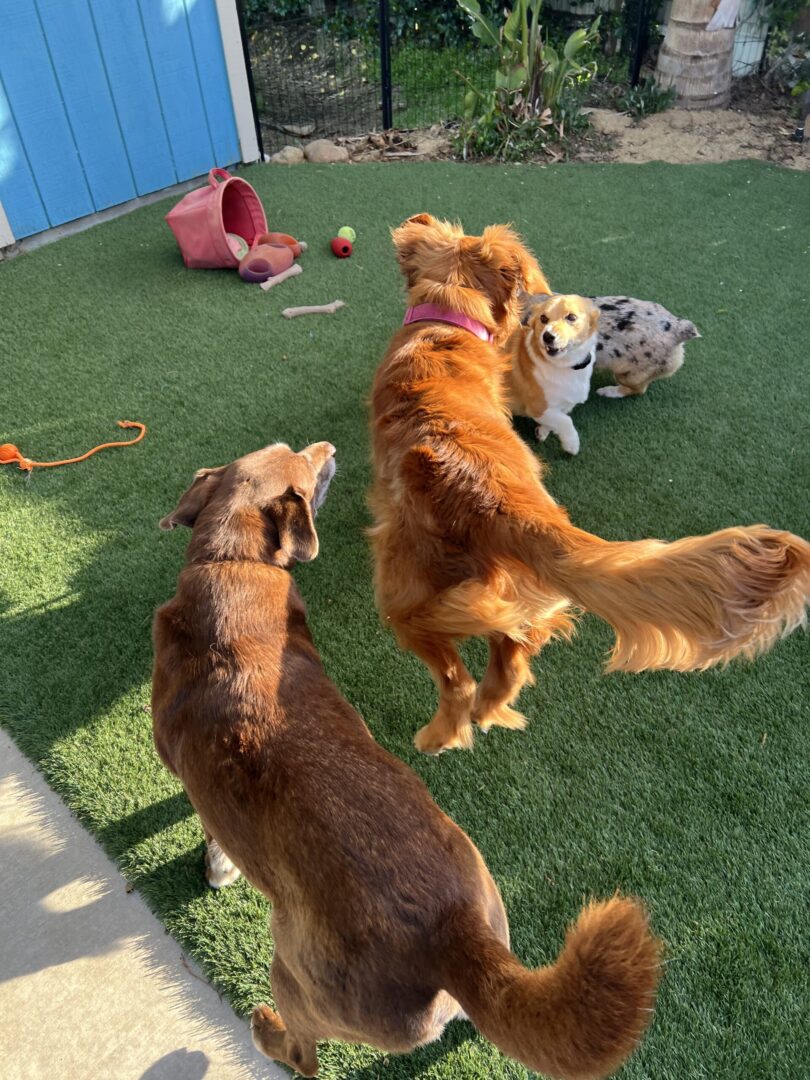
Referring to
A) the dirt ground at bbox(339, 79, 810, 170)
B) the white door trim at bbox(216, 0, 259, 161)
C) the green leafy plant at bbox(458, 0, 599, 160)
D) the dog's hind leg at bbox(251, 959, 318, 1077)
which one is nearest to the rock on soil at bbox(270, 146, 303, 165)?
the white door trim at bbox(216, 0, 259, 161)

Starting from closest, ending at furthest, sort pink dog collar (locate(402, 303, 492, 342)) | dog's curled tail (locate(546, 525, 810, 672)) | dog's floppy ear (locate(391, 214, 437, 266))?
dog's curled tail (locate(546, 525, 810, 672))
pink dog collar (locate(402, 303, 492, 342))
dog's floppy ear (locate(391, 214, 437, 266))

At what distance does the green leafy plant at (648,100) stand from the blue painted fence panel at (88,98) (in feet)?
17.8

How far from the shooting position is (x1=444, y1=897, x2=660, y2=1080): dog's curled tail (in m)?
1.10

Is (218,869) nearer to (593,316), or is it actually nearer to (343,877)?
(343,877)

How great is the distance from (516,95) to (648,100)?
1.73m

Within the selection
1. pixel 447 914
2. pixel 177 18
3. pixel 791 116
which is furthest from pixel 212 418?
pixel 791 116

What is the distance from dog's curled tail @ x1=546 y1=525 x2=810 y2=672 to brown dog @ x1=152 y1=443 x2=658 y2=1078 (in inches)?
24.6

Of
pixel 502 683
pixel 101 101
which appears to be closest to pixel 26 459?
pixel 502 683

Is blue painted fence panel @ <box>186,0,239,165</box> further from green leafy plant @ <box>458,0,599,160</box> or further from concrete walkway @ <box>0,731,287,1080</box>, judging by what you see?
concrete walkway @ <box>0,731,287,1080</box>

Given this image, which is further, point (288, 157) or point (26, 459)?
point (288, 157)

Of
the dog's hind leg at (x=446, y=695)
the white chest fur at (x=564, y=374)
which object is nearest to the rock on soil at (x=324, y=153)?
the white chest fur at (x=564, y=374)

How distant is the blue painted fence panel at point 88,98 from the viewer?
5.39 metres

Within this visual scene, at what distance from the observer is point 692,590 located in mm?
1552

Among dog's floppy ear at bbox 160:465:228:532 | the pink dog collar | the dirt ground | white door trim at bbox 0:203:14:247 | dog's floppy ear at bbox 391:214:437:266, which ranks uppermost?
dog's floppy ear at bbox 391:214:437:266
